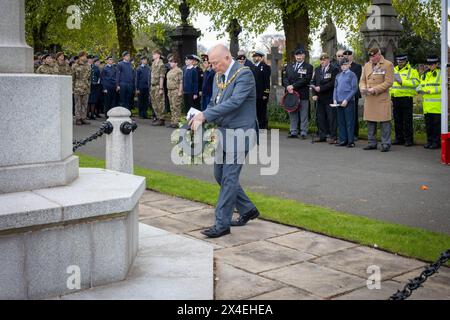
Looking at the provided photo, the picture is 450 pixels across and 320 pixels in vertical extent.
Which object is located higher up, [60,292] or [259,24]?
[259,24]

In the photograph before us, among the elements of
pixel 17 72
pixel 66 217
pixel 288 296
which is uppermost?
pixel 17 72

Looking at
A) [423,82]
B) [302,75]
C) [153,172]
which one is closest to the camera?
[153,172]

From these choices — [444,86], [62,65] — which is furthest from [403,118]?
[62,65]

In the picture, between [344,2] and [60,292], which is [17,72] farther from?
[344,2]

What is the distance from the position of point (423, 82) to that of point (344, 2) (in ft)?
31.0

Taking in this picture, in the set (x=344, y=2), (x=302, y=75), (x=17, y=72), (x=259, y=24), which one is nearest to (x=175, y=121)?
(x=302, y=75)

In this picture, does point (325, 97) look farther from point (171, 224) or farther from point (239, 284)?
point (239, 284)

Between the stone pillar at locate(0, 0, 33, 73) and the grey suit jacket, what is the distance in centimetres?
210

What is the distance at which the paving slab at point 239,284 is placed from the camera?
564 centimetres

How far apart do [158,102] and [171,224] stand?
13.2 metres

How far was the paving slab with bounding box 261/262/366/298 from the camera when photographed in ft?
18.9

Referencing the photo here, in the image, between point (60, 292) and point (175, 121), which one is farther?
point (175, 121)

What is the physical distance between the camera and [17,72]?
617cm
